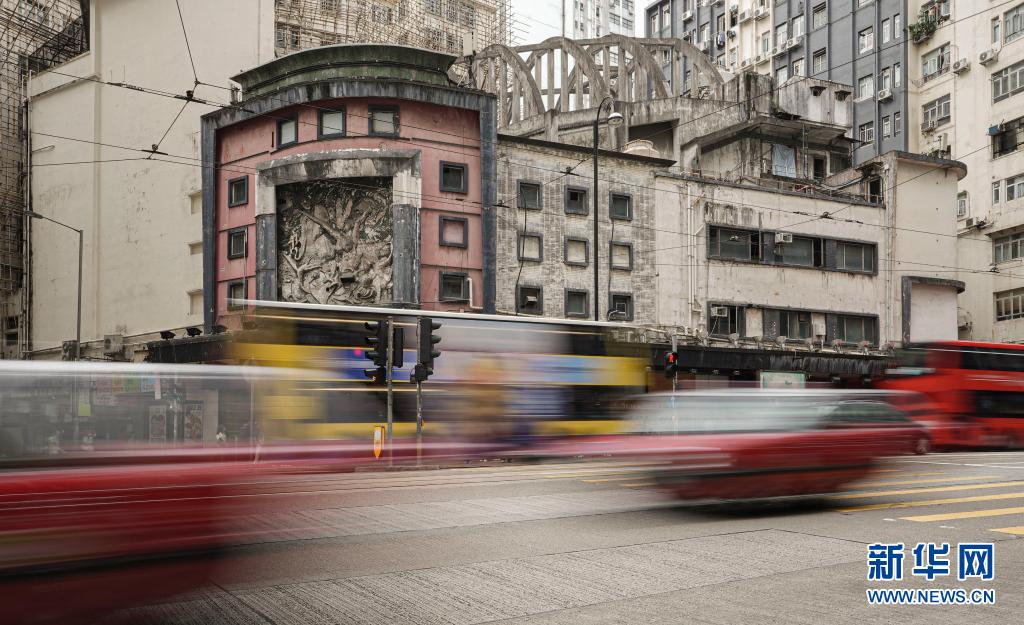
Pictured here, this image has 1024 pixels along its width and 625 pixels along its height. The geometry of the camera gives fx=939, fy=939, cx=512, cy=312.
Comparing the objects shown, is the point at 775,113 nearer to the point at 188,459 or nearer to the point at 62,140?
the point at 62,140

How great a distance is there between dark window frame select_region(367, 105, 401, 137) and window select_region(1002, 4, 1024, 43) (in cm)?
3160

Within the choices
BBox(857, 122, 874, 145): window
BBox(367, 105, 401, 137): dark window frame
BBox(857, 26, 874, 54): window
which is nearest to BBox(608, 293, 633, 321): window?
BBox(367, 105, 401, 137): dark window frame

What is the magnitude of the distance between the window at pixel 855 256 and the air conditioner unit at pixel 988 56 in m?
13.3

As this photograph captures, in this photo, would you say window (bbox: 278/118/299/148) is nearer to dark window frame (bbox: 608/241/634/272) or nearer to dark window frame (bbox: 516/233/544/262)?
dark window frame (bbox: 516/233/544/262)

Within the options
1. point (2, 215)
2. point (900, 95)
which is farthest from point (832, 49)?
point (2, 215)

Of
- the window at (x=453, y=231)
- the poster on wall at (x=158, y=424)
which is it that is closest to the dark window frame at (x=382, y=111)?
the window at (x=453, y=231)

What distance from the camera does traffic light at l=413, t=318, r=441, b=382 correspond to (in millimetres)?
19031

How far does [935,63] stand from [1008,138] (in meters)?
9.20

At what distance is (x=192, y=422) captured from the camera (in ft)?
19.5

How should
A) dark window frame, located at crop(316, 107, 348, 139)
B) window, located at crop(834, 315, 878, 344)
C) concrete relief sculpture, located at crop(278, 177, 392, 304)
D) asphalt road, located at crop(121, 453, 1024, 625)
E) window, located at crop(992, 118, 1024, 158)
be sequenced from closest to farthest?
1. asphalt road, located at crop(121, 453, 1024, 625)
2. concrete relief sculpture, located at crop(278, 177, 392, 304)
3. dark window frame, located at crop(316, 107, 348, 139)
4. window, located at crop(834, 315, 878, 344)
5. window, located at crop(992, 118, 1024, 158)

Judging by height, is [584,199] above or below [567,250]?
above

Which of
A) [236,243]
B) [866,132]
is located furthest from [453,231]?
[866,132]

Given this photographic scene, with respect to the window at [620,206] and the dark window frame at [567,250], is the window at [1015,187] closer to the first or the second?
the window at [620,206]

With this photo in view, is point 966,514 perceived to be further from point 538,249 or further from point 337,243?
point 337,243
